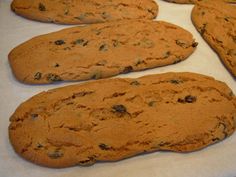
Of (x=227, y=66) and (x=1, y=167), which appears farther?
(x=227, y=66)

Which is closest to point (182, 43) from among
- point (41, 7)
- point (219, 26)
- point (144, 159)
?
point (219, 26)

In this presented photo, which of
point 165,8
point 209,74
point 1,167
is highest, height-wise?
point 165,8

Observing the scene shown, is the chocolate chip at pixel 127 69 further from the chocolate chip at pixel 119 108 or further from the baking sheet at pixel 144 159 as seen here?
the chocolate chip at pixel 119 108

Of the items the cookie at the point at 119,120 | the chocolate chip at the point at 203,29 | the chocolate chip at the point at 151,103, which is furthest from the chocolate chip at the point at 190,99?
the chocolate chip at the point at 203,29

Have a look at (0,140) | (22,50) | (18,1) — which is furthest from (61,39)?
(0,140)

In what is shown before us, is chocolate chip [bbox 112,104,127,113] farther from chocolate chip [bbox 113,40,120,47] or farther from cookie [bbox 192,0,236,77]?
cookie [bbox 192,0,236,77]

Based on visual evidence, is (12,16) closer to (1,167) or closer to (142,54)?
(142,54)

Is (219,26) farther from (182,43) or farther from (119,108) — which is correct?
(119,108)
